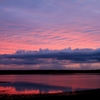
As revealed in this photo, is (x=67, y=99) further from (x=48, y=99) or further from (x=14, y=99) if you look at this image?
(x=14, y=99)

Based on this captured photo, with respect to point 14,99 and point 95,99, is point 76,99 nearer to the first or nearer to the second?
point 95,99

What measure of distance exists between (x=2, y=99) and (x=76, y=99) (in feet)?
27.3

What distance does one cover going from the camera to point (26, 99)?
24.9m

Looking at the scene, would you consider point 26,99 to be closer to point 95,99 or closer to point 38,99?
point 38,99

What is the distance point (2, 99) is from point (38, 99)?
4099 mm

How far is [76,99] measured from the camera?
78.0 ft

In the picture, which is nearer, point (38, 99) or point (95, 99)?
point (95, 99)

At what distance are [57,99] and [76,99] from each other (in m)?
2.09

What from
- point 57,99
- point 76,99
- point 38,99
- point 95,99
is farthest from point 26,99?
point 95,99

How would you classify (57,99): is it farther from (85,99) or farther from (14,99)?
(14,99)

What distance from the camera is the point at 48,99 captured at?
24531 millimetres

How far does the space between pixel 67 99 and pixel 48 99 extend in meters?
2.13

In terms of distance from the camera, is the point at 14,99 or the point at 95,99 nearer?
the point at 95,99

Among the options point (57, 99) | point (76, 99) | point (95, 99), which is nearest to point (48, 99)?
point (57, 99)
